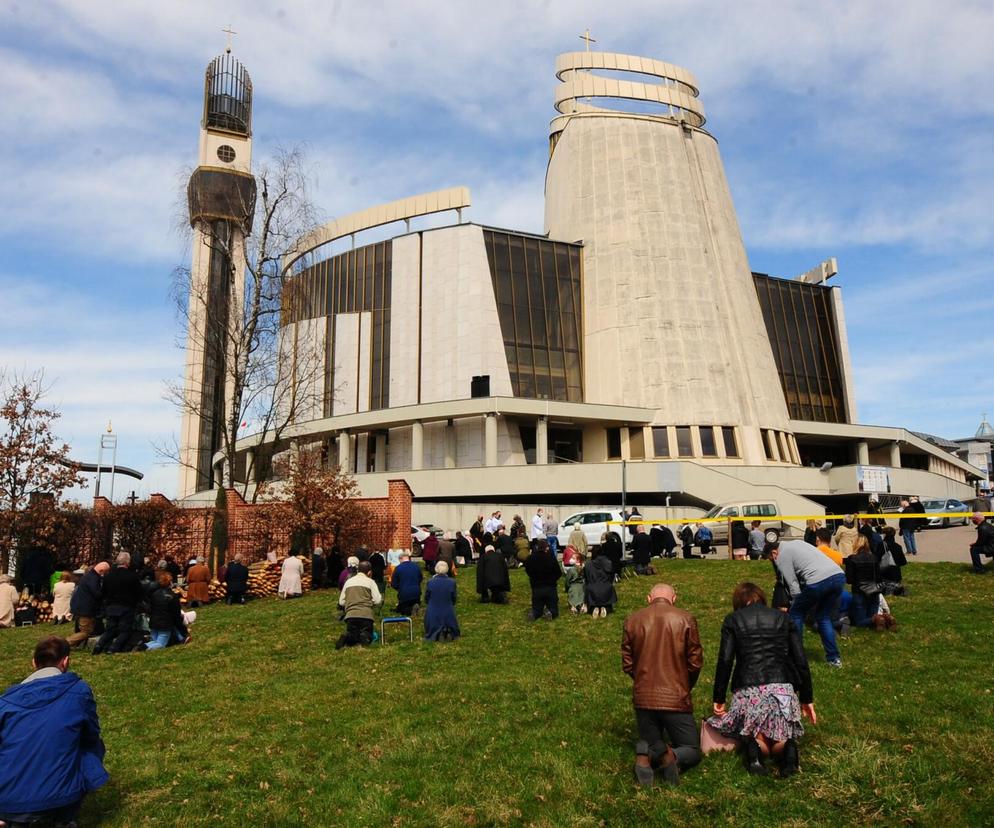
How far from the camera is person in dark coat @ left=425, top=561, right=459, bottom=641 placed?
44.1ft

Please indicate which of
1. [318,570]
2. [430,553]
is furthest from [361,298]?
[318,570]

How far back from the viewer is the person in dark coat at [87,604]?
14.5m

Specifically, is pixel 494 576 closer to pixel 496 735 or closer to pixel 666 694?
pixel 496 735

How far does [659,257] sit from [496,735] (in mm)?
40581

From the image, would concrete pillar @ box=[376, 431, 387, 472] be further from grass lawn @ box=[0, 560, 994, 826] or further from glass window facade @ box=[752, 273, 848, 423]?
grass lawn @ box=[0, 560, 994, 826]

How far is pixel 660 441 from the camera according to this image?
143 ft

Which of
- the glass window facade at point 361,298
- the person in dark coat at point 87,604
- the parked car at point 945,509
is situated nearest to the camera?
the person in dark coat at point 87,604

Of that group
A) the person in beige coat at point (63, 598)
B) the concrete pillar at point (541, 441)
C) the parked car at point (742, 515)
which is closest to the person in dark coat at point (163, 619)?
the person in beige coat at point (63, 598)

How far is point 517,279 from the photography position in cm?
4675

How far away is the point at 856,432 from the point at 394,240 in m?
29.8

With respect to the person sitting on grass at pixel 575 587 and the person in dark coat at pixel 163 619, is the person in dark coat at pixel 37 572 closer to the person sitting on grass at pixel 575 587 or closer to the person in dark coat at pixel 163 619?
the person in dark coat at pixel 163 619

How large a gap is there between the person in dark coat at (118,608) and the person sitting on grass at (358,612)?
3498 millimetres

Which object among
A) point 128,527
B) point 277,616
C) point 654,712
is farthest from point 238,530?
point 654,712

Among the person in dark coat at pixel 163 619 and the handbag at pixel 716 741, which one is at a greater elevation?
the person in dark coat at pixel 163 619
